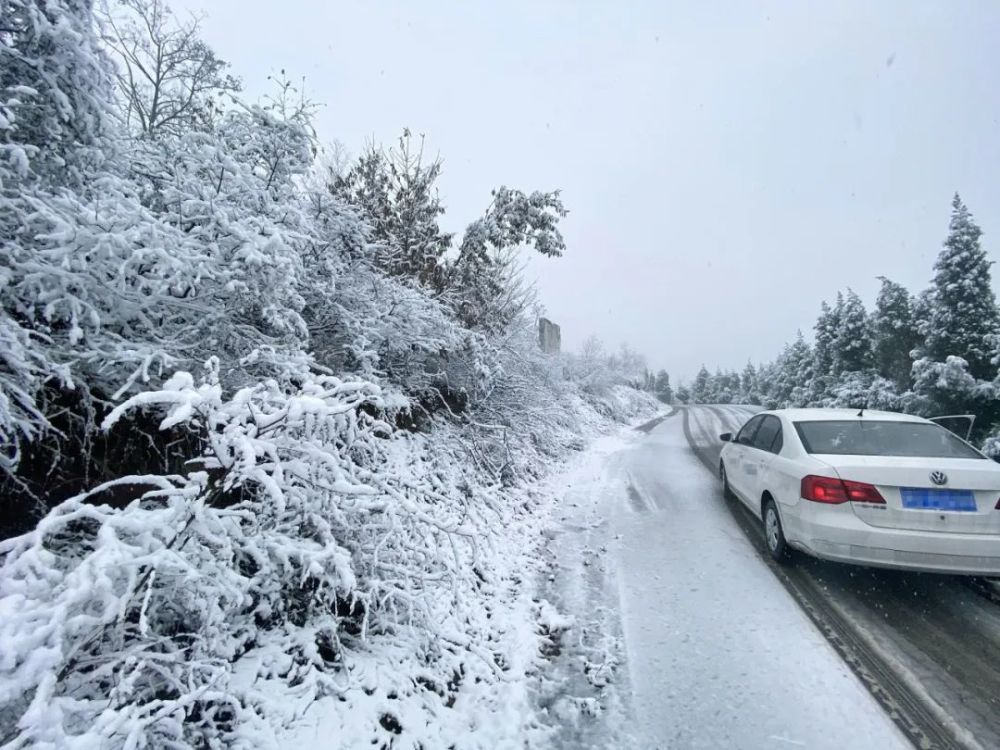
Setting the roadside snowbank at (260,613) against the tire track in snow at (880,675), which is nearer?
the roadside snowbank at (260,613)

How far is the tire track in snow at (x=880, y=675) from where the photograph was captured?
8.14 feet

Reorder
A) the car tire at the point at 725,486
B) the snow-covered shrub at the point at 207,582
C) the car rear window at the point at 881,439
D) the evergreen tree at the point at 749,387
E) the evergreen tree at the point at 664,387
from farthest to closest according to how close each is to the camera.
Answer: the evergreen tree at the point at 664,387
the evergreen tree at the point at 749,387
the car tire at the point at 725,486
the car rear window at the point at 881,439
the snow-covered shrub at the point at 207,582

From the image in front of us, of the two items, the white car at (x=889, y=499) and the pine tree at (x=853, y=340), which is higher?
the pine tree at (x=853, y=340)

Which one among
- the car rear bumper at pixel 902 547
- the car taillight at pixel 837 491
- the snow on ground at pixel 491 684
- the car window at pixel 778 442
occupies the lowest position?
the snow on ground at pixel 491 684

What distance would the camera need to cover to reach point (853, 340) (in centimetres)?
2478

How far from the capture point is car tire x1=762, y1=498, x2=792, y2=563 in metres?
4.49

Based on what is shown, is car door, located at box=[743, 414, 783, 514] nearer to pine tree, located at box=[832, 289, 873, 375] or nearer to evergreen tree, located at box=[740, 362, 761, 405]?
pine tree, located at box=[832, 289, 873, 375]

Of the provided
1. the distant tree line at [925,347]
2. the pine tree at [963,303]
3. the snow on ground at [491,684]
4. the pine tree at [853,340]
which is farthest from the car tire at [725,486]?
the pine tree at [853,340]

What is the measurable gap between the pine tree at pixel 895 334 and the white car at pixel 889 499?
19774mm

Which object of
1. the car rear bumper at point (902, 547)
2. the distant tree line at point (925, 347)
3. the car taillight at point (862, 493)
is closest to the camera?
the car rear bumper at point (902, 547)

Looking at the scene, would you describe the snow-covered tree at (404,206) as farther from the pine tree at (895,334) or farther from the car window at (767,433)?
the pine tree at (895,334)

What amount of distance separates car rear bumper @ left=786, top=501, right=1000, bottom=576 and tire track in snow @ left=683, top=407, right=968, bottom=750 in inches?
16.6

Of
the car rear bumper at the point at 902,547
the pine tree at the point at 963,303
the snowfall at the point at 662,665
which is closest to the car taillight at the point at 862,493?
the car rear bumper at the point at 902,547

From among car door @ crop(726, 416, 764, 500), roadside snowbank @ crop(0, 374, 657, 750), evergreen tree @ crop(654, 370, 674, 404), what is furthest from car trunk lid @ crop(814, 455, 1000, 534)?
evergreen tree @ crop(654, 370, 674, 404)
